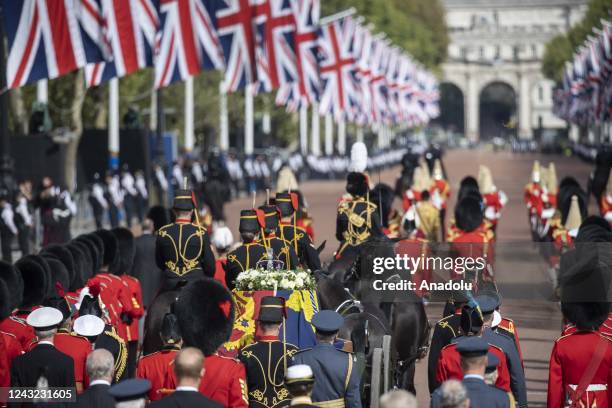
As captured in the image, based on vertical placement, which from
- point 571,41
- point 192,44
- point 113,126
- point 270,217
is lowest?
point 113,126

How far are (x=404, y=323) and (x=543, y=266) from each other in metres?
1.43

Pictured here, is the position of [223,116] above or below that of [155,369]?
below

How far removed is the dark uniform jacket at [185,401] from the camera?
745cm

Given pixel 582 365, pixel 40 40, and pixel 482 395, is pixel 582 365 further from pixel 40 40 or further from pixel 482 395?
Answer: pixel 40 40

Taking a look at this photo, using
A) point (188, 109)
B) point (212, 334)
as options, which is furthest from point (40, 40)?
point (188, 109)

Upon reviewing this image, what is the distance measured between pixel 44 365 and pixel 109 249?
5696 millimetres

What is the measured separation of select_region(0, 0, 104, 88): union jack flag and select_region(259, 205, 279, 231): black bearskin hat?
8.14 metres

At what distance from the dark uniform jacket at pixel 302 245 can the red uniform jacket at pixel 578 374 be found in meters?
3.57

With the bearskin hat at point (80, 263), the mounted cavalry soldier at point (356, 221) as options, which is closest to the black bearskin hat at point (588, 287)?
the mounted cavalry soldier at point (356, 221)

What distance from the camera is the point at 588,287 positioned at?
10.3 metres

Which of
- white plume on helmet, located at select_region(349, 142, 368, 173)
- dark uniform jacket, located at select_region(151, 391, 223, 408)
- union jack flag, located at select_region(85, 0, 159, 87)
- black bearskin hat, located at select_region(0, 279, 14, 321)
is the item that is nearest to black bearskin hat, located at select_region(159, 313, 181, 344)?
dark uniform jacket, located at select_region(151, 391, 223, 408)

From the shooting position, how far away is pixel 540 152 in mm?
99375

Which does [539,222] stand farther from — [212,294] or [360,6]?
[360,6]

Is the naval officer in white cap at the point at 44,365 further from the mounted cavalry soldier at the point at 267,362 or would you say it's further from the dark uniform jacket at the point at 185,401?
the dark uniform jacket at the point at 185,401
